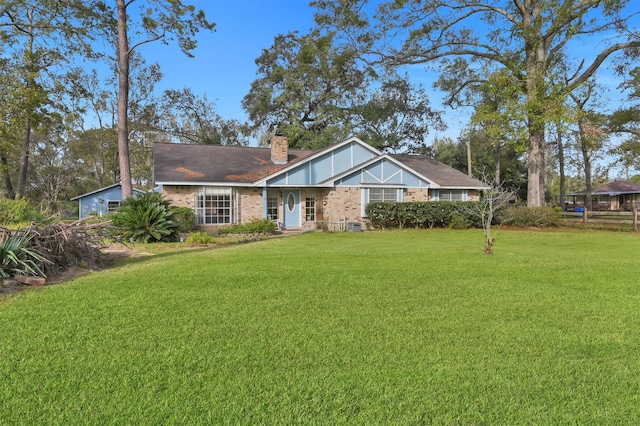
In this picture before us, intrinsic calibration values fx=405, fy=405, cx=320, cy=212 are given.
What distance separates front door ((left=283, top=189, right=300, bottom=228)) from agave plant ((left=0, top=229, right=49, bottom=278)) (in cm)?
1401

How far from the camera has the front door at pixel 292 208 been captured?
2102cm

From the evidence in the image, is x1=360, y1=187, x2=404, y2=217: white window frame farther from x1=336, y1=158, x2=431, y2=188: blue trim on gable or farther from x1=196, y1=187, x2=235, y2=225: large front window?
x1=196, y1=187, x2=235, y2=225: large front window

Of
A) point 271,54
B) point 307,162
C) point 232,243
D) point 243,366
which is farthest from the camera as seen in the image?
point 271,54

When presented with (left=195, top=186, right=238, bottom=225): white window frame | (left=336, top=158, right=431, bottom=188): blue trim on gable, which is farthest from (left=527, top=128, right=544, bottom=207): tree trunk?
(left=195, top=186, right=238, bottom=225): white window frame

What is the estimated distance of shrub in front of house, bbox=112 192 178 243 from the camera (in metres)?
13.5

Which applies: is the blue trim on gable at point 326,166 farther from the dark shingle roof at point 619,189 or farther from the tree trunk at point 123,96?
the dark shingle roof at point 619,189

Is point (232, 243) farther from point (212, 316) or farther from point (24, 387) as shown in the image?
point (24, 387)

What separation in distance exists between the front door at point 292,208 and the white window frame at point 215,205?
2.65 meters

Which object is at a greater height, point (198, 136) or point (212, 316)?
point (198, 136)

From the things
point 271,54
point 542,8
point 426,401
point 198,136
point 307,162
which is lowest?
point 426,401

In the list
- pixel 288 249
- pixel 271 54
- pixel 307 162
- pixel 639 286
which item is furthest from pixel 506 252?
pixel 271 54

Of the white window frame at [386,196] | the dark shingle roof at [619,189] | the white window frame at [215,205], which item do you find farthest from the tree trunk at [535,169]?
the dark shingle roof at [619,189]

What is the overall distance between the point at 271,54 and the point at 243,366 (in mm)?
37213

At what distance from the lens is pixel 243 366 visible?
3.44 meters
